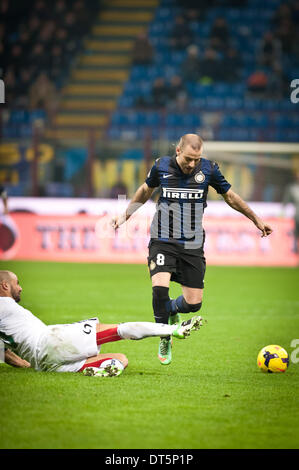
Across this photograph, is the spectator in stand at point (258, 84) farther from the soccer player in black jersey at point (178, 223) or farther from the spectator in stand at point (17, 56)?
the soccer player in black jersey at point (178, 223)

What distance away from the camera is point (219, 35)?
87.4 ft

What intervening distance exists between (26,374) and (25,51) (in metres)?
Result: 21.5

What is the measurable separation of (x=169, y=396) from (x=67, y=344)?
1047 millimetres

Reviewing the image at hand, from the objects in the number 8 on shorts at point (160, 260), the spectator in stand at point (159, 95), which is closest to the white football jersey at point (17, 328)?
the number 8 on shorts at point (160, 260)

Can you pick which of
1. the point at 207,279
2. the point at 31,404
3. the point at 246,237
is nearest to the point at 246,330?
the point at 31,404

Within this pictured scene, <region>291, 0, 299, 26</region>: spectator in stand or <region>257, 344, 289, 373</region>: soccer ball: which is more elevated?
<region>291, 0, 299, 26</region>: spectator in stand

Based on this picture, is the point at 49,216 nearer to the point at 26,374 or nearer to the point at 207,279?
the point at 207,279

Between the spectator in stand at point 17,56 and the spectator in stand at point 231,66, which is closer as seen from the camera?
the spectator in stand at point 231,66

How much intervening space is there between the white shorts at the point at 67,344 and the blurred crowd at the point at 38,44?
1867 cm

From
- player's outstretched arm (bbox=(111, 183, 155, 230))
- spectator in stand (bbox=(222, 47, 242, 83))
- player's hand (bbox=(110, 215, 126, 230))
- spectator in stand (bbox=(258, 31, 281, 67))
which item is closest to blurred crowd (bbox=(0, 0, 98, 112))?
spectator in stand (bbox=(222, 47, 242, 83))

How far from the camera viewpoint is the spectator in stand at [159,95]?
79.6 ft

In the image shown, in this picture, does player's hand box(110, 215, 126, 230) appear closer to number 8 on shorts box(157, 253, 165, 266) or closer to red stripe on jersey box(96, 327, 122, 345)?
number 8 on shorts box(157, 253, 165, 266)

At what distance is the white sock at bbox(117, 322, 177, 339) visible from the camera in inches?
265

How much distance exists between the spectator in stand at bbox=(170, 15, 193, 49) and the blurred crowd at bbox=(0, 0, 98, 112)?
3.73 metres
